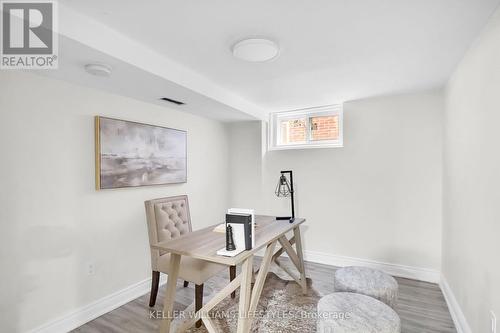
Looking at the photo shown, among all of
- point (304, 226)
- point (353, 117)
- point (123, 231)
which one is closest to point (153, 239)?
point (123, 231)

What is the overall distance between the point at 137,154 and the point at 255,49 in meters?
1.65

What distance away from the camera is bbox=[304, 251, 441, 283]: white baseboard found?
2922mm

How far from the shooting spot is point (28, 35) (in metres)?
1.49

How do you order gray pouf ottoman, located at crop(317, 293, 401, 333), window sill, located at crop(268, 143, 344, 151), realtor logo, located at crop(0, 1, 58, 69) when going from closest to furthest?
realtor logo, located at crop(0, 1, 58, 69)
gray pouf ottoman, located at crop(317, 293, 401, 333)
window sill, located at crop(268, 143, 344, 151)

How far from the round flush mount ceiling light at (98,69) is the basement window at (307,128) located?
8.29ft

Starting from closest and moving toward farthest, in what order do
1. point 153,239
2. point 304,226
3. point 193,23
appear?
point 193,23, point 153,239, point 304,226

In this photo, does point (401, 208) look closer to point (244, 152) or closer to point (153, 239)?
point (244, 152)

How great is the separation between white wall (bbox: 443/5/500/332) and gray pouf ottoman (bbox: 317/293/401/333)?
0.55 meters

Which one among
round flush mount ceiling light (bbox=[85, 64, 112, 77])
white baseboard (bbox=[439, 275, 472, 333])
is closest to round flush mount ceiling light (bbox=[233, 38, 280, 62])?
round flush mount ceiling light (bbox=[85, 64, 112, 77])

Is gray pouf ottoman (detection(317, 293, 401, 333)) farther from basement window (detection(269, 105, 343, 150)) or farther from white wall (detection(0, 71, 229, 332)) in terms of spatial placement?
basement window (detection(269, 105, 343, 150))

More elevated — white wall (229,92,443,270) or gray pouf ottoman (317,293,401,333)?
white wall (229,92,443,270)

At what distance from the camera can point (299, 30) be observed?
1661 mm

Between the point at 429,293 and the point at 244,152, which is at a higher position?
the point at 244,152

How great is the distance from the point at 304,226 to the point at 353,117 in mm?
1664
